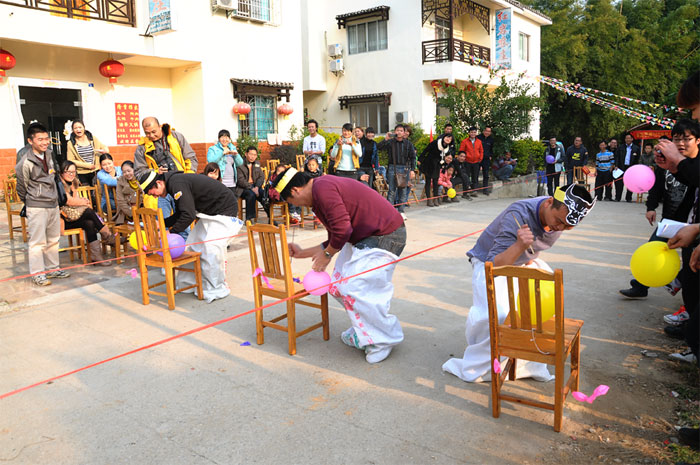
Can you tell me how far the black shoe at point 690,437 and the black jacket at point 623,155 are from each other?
12.4 meters

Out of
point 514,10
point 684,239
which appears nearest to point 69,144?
point 684,239

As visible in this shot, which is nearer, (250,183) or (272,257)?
(272,257)

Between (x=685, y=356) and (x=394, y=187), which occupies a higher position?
(x=394, y=187)

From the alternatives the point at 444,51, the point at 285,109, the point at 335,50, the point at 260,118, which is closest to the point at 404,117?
the point at 444,51

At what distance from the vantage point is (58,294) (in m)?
5.77

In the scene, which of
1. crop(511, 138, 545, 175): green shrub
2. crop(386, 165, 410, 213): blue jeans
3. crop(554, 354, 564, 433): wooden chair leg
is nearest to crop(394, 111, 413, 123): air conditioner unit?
crop(511, 138, 545, 175): green shrub

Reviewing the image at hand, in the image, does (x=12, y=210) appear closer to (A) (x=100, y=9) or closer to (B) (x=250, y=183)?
(B) (x=250, y=183)

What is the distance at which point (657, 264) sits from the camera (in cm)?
364

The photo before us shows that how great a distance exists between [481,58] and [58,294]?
18.4m

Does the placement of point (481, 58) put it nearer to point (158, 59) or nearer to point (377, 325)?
point (158, 59)

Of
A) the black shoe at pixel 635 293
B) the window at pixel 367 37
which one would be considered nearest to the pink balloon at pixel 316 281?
the black shoe at pixel 635 293

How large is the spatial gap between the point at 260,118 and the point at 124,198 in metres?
9.19

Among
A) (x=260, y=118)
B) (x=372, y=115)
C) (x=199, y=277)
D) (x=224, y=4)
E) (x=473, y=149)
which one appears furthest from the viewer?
(x=372, y=115)

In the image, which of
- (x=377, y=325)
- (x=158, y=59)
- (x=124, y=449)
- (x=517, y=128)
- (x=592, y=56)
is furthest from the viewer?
(x=592, y=56)
